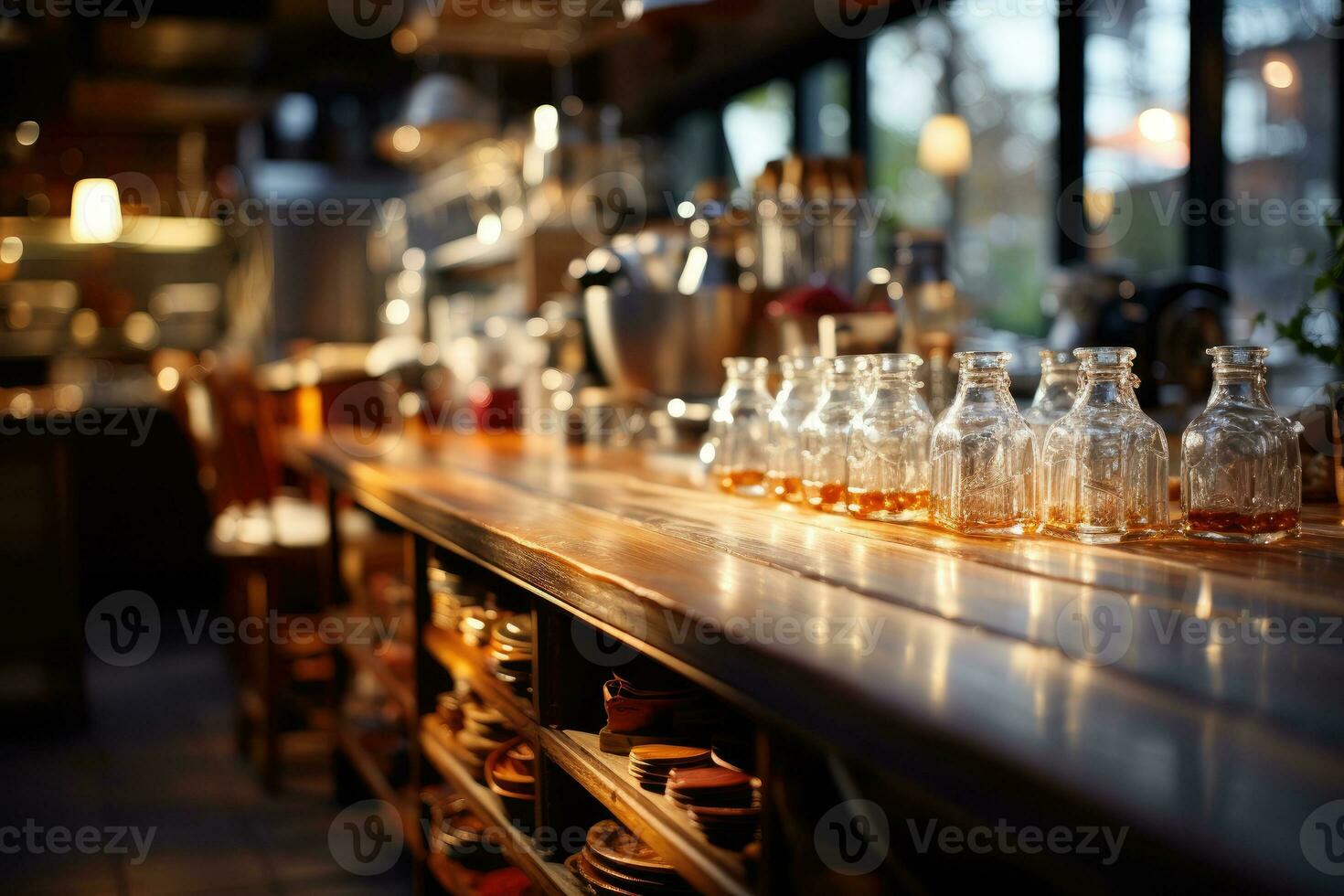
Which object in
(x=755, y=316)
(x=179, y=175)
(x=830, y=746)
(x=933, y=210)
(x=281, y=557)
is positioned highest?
(x=179, y=175)

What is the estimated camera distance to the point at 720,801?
1224 millimetres

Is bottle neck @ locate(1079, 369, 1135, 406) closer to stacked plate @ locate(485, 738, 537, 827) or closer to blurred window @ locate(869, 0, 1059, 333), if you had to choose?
stacked plate @ locate(485, 738, 537, 827)

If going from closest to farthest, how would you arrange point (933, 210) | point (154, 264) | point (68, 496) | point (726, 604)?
point (726, 604) < point (68, 496) < point (933, 210) < point (154, 264)

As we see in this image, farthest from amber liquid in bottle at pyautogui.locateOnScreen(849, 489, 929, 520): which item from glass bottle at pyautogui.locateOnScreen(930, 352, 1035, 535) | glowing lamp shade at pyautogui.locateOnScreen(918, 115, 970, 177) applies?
glowing lamp shade at pyautogui.locateOnScreen(918, 115, 970, 177)

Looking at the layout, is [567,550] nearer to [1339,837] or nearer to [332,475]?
[1339,837]

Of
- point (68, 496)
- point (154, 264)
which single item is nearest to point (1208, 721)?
point (68, 496)

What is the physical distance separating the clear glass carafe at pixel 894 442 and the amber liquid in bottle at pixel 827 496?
0.25 feet

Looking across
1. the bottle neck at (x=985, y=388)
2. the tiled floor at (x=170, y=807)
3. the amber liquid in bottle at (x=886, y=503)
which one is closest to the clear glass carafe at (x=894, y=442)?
the amber liquid in bottle at (x=886, y=503)

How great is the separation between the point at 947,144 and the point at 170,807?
11.9ft

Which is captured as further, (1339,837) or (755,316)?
(755,316)

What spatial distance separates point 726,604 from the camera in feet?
3.33

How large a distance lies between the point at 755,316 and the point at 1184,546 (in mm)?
1371

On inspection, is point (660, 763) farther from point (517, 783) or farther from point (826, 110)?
point (826, 110)

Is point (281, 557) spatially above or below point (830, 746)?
below
